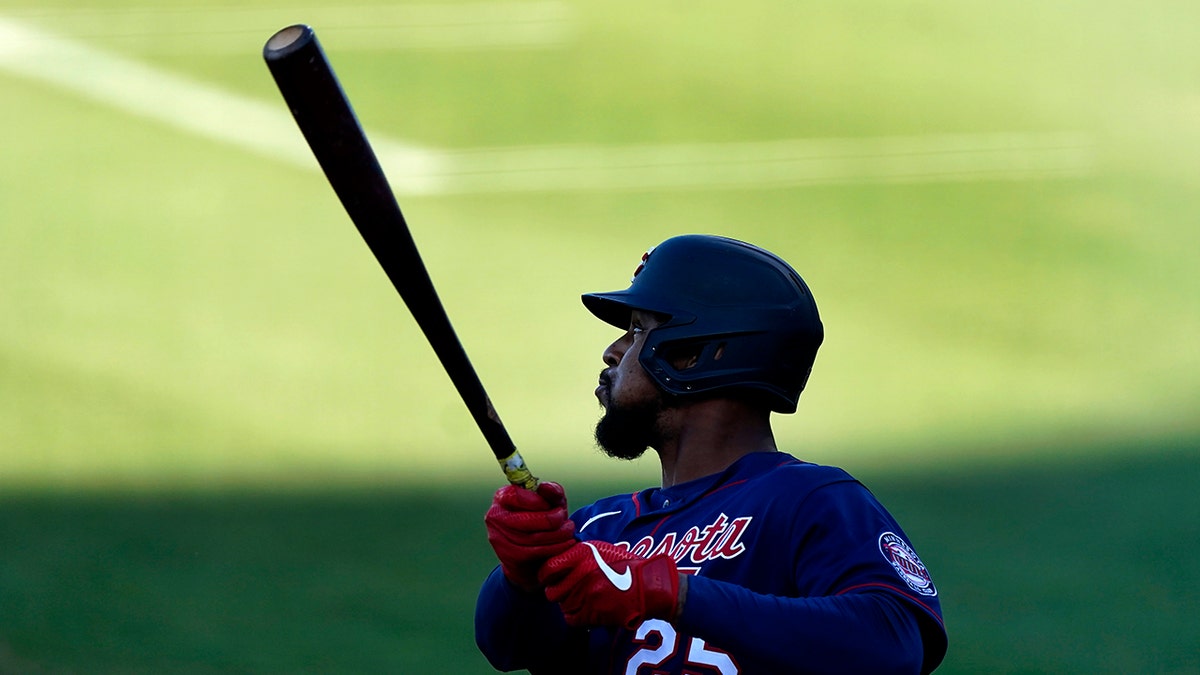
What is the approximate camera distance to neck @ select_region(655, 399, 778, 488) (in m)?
2.97

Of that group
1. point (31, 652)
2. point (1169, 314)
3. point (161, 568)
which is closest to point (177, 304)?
point (161, 568)

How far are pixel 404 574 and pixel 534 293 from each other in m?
2.03

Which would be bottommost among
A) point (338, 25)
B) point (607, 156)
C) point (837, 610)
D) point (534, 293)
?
point (837, 610)

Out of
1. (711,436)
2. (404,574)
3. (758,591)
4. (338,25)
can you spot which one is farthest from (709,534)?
(338,25)

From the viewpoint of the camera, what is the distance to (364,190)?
2301 mm

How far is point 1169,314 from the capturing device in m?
7.52

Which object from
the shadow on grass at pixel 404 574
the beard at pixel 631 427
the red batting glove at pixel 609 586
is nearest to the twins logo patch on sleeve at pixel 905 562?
the red batting glove at pixel 609 586

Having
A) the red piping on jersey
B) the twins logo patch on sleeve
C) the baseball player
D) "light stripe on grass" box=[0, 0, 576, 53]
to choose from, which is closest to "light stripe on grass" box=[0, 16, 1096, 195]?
"light stripe on grass" box=[0, 0, 576, 53]

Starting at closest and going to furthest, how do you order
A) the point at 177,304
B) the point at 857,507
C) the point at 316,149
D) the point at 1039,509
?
the point at 316,149
the point at 857,507
the point at 1039,509
the point at 177,304

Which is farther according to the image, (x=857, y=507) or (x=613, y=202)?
(x=613, y=202)

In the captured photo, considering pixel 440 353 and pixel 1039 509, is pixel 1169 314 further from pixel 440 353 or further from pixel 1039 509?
pixel 440 353

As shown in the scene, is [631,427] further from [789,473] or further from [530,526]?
[530,526]

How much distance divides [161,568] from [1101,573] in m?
3.72

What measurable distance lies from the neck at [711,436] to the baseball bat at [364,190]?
1.98 feet
